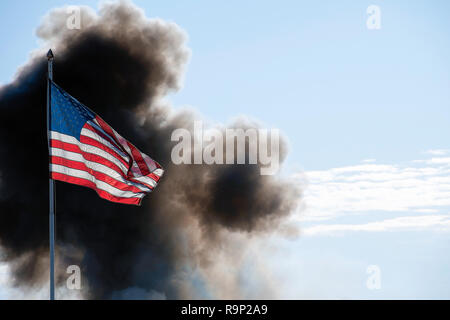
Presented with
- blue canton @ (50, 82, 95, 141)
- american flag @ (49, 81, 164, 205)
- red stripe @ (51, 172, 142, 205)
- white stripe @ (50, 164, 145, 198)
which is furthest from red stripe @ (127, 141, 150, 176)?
blue canton @ (50, 82, 95, 141)

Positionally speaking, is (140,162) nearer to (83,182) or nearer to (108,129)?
(108,129)

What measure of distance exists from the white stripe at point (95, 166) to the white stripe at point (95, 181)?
225 mm

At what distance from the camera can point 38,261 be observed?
4478 centimetres

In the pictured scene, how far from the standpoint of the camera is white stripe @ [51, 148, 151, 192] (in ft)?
48.5

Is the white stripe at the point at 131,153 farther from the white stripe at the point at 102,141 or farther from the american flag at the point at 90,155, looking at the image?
the white stripe at the point at 102,141

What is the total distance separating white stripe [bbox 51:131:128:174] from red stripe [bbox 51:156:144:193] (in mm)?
393

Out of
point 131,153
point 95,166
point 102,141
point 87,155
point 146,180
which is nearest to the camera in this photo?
point 87,155

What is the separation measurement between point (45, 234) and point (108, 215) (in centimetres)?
504

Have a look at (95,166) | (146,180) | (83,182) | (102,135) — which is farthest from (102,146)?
(146,180)

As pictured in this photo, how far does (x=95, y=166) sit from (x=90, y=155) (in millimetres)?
313

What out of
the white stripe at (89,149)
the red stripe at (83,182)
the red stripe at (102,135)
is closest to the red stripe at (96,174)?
the red stripe at (83,182)

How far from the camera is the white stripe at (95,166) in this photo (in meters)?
14.8

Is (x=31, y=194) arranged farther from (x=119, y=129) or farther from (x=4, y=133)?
(x=119, y=129)

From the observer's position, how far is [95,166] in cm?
1542
